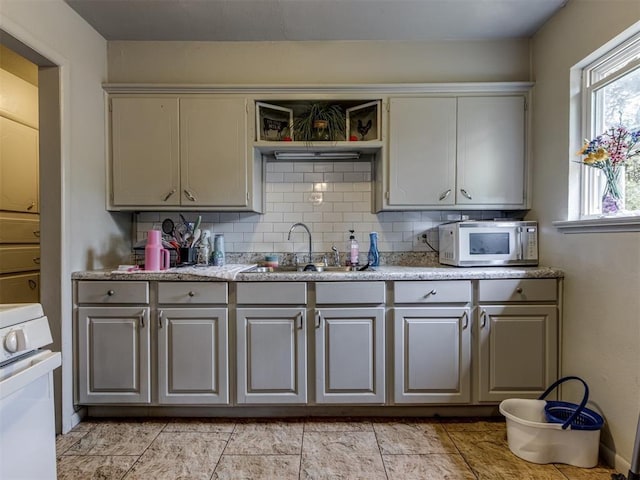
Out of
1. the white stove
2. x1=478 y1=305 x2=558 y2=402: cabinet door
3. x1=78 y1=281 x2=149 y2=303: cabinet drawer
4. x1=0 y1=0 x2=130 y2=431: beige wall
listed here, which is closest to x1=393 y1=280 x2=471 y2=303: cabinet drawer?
x1=478 y1=305 x2=558 y2=402: cabinet door

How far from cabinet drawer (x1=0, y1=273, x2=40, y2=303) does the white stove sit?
1886 millimetres

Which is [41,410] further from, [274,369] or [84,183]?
[84,183]

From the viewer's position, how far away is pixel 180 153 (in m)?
2.49

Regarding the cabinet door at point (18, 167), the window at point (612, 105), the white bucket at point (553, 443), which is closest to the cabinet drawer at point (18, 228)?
the cabinet door at point (18, 167)

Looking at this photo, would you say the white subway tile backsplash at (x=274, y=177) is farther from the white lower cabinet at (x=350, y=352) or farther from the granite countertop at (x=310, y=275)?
the white lower cabinet at (x=350, y=352)

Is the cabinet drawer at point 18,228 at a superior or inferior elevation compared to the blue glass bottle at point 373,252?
superior

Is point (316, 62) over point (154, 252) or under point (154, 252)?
over

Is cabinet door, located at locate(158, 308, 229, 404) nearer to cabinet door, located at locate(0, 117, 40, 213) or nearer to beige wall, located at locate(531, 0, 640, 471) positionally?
cabinet door, located at locate(0, 117, 40, 213)

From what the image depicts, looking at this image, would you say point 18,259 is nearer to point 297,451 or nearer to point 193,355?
point 193,355

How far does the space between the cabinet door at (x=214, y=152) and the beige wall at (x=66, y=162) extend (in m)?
0.58

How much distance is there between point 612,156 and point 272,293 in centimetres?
198

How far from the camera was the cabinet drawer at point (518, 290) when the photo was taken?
2.19 m

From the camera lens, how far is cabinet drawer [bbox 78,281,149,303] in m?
2.18

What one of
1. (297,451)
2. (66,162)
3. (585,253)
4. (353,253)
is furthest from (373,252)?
(66,162)
